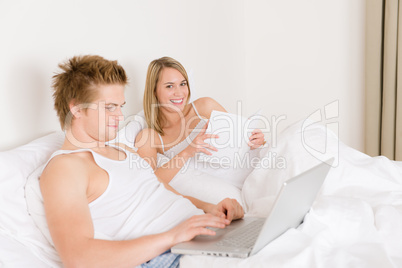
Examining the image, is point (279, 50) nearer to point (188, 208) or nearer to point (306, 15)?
→ point (306, 15)

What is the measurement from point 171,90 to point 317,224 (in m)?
1.19

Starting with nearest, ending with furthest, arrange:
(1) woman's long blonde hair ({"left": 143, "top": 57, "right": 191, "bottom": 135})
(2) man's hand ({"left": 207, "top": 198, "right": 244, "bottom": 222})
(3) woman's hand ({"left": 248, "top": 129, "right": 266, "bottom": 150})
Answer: (2) man's hand ({"left": 207, "top": 198, "right": 244, "bottom": 222}) → (3) woman's hand ({"left": 248, "top": 129, "right": 266, "bottom": 150}) → (1) woman's long blonde hair ({"left": 143, "top": 57, "right": 191, "bottom": 135})

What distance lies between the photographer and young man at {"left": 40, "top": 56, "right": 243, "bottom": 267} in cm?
103

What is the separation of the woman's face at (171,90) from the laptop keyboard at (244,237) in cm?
99

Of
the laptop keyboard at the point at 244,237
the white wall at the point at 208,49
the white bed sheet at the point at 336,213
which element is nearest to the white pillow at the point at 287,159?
the white bed sheet at the point at 336,213

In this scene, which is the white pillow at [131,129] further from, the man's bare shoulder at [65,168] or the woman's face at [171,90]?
the man's bare shoulder at [65,168]

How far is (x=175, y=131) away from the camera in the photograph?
2.14 m

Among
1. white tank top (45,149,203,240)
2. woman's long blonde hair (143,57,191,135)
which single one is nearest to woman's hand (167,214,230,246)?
white tank top (45,149,203,240)

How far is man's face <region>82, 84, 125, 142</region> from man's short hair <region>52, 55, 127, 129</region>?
0.06ft

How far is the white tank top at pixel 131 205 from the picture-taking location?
121cm

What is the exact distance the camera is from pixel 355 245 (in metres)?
1.07

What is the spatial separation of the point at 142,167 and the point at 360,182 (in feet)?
2.73

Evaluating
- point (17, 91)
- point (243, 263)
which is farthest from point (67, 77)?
point (243, 263)

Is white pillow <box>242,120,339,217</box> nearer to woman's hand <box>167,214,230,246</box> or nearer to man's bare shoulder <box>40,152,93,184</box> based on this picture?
woman's hand <box>167,214,230,246</box>
